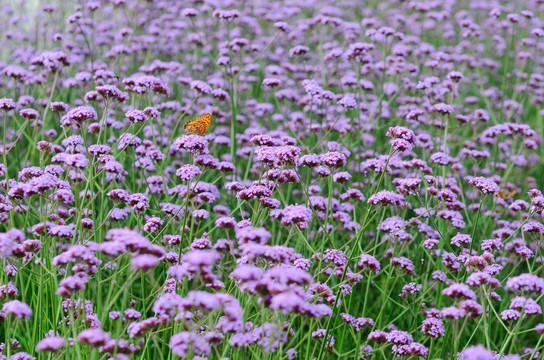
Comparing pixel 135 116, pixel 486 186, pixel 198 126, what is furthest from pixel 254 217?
pixel 486 186

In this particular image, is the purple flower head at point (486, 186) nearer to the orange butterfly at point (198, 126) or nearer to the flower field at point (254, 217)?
the flower field at point (254, 217)

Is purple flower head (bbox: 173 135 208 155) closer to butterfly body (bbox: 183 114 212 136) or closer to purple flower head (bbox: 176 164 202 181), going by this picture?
purple flower head (bbox: 176 164 202 181)

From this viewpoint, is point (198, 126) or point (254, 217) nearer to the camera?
point (254, 217)

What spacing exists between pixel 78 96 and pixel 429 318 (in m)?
5.19

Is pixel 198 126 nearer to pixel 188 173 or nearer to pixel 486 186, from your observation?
pixel 188 173

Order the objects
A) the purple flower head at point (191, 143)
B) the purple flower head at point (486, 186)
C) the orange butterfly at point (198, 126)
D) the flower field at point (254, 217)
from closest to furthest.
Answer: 1. the flower field at point (254, 217)
2. the purple flower head at point (191, 143)
3. the purple flower head at point (486, 186)
4. the orange butterfly at point (198, 126)

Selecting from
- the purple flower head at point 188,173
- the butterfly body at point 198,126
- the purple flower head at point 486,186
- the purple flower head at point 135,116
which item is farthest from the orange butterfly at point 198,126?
the purple flower head at point 486,186

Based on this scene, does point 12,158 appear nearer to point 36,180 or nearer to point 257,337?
point 36,180

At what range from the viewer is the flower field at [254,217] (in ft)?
9.91

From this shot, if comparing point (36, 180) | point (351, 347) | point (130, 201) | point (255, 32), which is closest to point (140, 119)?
point (130, 201)

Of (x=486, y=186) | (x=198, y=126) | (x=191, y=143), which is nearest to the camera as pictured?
(x=191, y=143)

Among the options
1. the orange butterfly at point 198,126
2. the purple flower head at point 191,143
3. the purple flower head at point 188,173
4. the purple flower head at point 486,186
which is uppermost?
the purple flower head at point 191,143

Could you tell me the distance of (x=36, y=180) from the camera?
3418 mm

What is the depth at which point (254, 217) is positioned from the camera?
379 centimetres
